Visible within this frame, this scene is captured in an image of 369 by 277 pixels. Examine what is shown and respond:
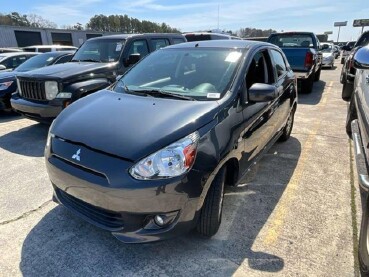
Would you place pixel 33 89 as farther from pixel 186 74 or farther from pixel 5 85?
pixel 186 74

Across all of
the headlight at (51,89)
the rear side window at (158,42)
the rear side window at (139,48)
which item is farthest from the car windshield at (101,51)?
the headlight at (51,89)

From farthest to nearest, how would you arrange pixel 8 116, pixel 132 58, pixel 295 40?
pixel 295 40
pixel 8 116
pixel 132 58

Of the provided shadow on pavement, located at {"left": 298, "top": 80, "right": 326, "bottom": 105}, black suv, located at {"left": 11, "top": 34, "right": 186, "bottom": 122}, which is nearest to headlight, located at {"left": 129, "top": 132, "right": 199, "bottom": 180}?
black suv, located at {"left": 11, "top": 34, "right": 186, "bottom": 122}

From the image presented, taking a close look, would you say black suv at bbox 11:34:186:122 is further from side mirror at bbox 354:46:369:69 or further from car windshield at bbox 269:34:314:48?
car windshield at bbox 269:34:314:48

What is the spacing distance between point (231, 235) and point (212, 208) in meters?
0.44

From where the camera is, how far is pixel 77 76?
5.48 meters

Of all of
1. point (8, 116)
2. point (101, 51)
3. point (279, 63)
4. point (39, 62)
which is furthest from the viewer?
point (39, 62)

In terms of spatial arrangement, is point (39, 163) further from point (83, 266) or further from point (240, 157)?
point (240, 157)

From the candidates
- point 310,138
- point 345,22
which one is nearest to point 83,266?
point 310,138

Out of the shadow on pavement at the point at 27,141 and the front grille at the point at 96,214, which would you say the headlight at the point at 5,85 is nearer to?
the shadow on pavement at the point at 27,141

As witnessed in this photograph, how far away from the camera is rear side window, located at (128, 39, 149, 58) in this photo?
6605 millimetres

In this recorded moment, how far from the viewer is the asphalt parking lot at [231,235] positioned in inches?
96.4

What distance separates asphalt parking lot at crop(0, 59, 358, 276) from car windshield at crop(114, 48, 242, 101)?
1307 mm

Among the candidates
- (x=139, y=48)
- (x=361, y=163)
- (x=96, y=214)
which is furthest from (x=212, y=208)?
(x=139, y=48)
